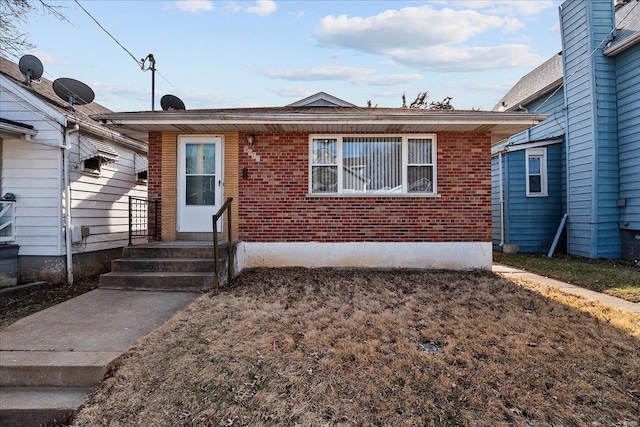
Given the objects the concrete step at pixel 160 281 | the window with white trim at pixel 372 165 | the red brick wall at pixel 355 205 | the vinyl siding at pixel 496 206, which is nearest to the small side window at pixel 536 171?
the vinyl siding at pixel 496 206

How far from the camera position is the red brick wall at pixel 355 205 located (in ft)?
24.3

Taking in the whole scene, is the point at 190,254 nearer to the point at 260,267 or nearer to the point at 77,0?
the point at 260,267

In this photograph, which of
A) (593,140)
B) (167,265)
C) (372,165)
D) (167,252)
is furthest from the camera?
(593,140)

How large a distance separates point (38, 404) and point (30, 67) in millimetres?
7507

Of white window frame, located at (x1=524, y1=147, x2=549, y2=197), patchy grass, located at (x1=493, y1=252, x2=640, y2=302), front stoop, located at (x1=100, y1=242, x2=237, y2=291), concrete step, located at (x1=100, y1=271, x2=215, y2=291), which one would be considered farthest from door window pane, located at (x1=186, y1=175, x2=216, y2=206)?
white window frame, located at (x1=524, y1=147, x2=549, y2=197)

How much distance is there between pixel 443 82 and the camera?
24.0m

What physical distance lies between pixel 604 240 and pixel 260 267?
353 inches

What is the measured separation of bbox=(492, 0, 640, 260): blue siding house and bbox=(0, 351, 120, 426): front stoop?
11.1 metres

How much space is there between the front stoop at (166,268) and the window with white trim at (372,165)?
2.48m

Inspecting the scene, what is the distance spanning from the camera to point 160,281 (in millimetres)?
5840

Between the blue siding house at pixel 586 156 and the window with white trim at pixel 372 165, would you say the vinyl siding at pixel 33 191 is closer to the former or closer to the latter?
the window with white trim at pixel 372 165

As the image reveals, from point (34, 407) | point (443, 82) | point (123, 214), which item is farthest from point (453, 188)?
point (443, 82)

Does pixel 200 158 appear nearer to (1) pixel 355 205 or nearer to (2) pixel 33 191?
(2) pixel 33 191

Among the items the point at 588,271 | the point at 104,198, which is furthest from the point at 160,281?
the point at 588,271
